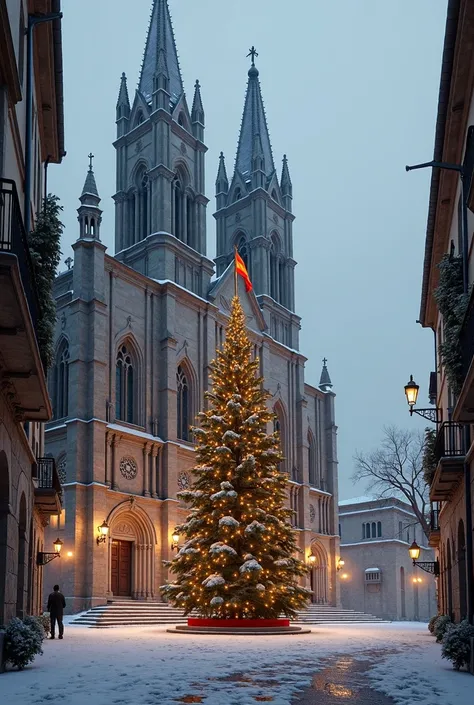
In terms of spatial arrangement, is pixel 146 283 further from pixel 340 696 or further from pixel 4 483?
pixel 340 696

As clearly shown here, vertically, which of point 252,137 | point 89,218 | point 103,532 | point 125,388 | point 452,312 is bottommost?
point 103,532

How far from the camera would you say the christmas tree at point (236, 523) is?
1045 inches

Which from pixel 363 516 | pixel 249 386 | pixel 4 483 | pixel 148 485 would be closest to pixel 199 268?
pixel 148 485

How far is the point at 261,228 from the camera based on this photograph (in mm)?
59656

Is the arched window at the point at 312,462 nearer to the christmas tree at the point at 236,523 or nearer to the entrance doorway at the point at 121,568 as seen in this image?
the entrance doorway at the point at 121,568

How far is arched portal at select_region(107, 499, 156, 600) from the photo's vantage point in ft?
132

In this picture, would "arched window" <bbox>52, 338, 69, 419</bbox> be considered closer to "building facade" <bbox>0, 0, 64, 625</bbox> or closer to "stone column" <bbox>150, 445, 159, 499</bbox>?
"stone column" <bbox>150, 445, 159, 499</bbox>

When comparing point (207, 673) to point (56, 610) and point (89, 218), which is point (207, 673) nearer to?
point (56, 610)

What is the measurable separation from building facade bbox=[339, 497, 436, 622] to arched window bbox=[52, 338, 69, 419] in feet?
114

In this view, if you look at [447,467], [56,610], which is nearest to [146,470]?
[56,610]

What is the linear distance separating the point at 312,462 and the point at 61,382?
23574 mm

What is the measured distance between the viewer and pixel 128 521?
135 ft

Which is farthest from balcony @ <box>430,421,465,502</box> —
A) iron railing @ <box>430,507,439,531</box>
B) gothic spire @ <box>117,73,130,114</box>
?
gothic spire @ <box>117,73,130,114</box>

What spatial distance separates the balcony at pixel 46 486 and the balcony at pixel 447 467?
35.1 feet
